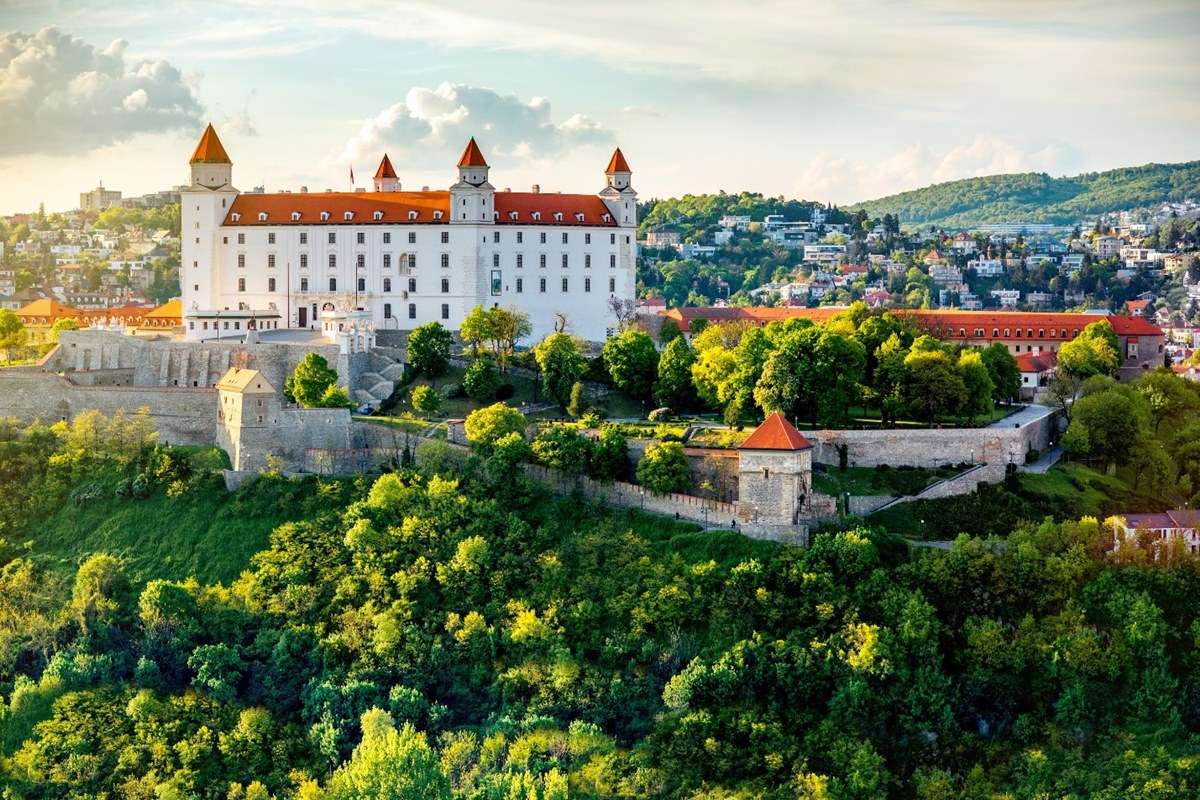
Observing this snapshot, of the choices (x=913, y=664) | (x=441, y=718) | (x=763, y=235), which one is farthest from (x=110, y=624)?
(x=763, y=235)

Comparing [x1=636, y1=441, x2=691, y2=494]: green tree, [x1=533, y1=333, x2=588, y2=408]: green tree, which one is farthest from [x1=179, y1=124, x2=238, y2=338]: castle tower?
[x1=636, y1=441, x2=691, y2=494]: green tree

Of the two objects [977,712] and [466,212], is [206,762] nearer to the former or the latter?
[977,712]

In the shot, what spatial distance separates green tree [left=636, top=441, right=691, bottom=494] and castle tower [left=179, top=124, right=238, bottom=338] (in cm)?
2457

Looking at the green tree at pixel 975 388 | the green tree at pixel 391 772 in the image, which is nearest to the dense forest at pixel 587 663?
the green tree at pixel 391 772

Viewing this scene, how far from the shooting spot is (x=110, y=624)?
161 ft

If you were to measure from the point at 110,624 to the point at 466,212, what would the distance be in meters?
24.6

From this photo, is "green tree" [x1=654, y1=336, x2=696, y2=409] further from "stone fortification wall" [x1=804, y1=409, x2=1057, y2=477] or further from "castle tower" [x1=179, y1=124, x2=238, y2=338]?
"castle tower" [x1=179, y1=124, x2=238, y2=338]

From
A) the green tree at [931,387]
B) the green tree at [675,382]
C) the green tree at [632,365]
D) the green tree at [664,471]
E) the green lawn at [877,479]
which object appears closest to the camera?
the green tree at [664,471]

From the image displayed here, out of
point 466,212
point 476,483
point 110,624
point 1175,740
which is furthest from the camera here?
point 466,212

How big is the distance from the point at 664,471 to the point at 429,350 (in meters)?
14.4

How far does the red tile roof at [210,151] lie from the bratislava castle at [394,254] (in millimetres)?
40

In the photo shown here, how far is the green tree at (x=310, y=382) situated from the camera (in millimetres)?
57125

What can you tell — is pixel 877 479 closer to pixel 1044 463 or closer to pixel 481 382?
pixel 1044 463

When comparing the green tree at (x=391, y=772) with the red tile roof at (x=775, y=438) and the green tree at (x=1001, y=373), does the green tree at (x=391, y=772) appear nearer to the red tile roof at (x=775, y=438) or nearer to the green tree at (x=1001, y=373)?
the red tile roof at (x=775, y=438)
